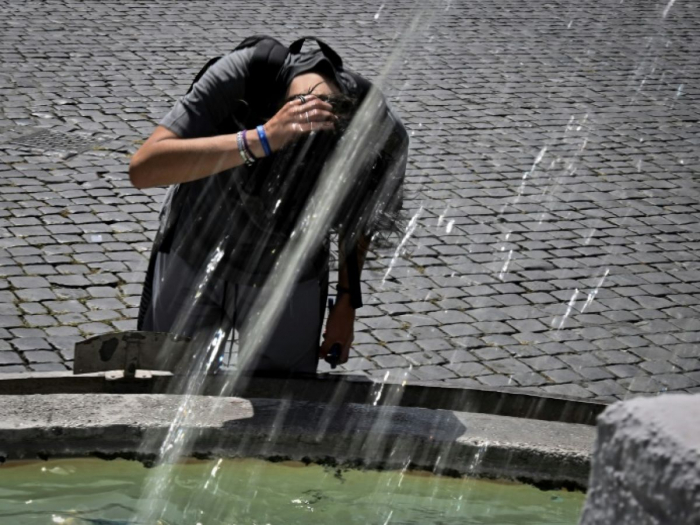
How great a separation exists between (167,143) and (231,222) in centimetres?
32

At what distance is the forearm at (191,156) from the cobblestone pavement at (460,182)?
2047 millimetres

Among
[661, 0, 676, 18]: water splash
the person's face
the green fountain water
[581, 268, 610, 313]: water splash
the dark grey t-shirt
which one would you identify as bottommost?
[661, 0, 676, 18]: water splash

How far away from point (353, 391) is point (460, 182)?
13.8 ft

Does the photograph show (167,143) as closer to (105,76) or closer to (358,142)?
(358,142)

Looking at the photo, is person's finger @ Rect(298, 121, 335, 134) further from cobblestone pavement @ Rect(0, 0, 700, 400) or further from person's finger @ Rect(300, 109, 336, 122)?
cobblestone pavement @ Rect(0, 0, 700, 400)

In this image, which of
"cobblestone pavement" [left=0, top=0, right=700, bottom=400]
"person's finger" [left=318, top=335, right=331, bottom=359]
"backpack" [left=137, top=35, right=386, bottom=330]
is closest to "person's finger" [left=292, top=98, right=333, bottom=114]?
"backpack" [left=137, top=35, right=386, bottom=330]

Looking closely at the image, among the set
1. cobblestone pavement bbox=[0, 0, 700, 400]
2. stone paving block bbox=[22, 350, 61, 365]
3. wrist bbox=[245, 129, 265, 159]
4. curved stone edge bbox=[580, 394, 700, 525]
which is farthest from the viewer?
cobblestone pavement bbox=[0, 0, 700, 400]

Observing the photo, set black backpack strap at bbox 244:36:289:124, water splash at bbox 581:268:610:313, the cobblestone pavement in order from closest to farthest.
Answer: black backpack strap at bbox 244:36:289:124 < the cobblestone pavement < water splash at bbox 581:268:610:313

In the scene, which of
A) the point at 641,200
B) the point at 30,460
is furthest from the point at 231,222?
the point at 641,200

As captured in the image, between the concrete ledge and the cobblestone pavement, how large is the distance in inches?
58.2

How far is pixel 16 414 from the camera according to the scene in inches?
125

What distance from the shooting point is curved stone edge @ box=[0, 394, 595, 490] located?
3182mm

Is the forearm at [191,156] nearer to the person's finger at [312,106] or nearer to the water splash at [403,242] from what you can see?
the person's finger at [312,106]

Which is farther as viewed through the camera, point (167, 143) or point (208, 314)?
point (208, 314)
